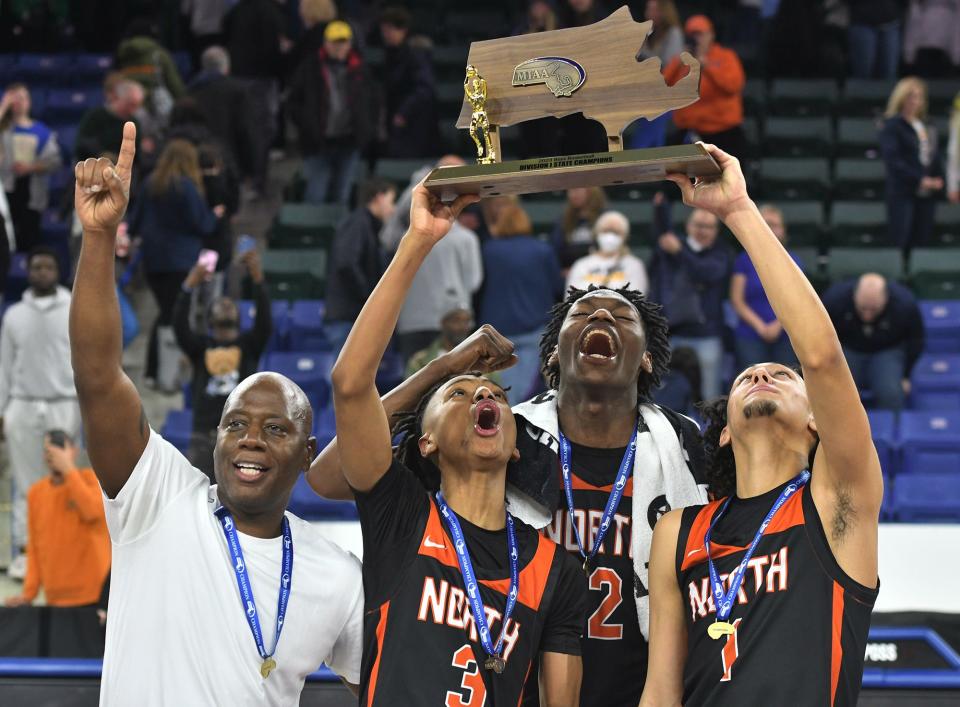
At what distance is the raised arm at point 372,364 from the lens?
12.5ft

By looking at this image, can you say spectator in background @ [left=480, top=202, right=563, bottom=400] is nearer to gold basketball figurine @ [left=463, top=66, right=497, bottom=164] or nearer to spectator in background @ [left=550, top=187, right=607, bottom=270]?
spectator in background @ [left=550, top=187, right=607, bottom=270]

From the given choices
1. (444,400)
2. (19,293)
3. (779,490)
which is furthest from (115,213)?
(19,293)

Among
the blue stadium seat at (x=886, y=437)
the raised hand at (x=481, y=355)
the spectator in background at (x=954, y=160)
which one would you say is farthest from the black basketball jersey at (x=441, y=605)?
the spectator in background at (x=954, y=160)

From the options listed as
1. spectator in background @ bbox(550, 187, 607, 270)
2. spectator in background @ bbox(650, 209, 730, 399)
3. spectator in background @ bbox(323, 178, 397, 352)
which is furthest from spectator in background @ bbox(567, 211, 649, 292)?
spectator in background @ bbox(323, 178, 397, 352)

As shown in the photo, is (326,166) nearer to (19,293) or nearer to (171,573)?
(19,293)

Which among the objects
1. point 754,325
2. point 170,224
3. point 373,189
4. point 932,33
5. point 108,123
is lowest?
point 754,325

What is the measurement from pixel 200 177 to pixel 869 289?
429 cm

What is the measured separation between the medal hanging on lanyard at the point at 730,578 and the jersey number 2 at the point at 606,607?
0.39m

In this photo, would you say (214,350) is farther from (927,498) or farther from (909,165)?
(909,165)

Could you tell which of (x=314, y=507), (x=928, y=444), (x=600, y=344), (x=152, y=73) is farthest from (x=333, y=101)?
(x=600, y=344)

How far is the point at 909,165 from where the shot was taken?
35.8ft

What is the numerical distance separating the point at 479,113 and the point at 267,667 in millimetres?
1514

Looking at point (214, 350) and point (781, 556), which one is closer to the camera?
point (781, 556)

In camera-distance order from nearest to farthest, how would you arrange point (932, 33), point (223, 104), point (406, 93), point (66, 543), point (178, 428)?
1. point (66, 543)
2. point (178, 428)
3. point (223, 104)
4. point (406, 93)
5. point (932, 33)
